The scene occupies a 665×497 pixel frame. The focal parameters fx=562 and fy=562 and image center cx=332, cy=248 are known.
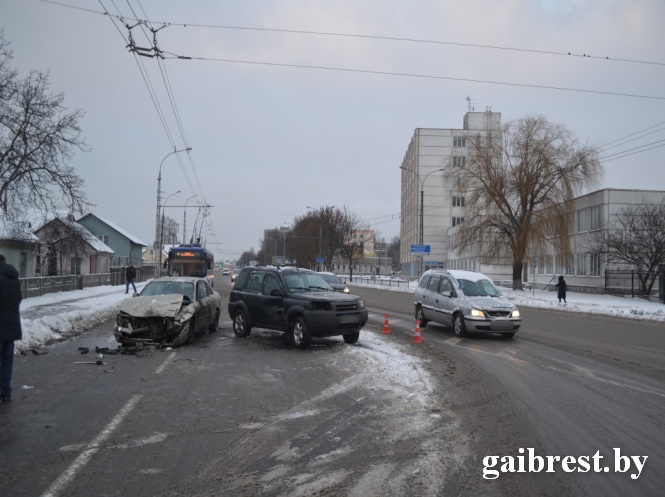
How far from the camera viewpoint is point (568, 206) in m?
40.5

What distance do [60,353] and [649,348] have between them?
44.3 ft

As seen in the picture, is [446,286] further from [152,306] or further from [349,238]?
[349,238]

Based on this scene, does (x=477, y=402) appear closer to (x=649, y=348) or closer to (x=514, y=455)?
(x=514, y=455)

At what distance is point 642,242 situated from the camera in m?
35.2

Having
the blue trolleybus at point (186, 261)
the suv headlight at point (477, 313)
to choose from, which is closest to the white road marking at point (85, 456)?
the suv headlight at point (477, 313)

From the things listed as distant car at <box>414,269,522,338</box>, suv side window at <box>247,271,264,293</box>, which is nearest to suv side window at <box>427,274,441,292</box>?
distant car at <box>414,269,522,338</box>

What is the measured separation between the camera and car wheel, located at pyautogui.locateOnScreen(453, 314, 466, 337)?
15016 mm

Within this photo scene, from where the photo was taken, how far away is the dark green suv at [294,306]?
12.3m

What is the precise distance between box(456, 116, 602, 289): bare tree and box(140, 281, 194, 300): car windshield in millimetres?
32207

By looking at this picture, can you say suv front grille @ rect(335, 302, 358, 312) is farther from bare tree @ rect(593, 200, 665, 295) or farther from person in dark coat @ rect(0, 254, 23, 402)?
bare tree @ rect(593, 200, 665, 295)

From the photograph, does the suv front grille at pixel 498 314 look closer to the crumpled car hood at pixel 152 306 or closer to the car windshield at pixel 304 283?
the car windshield at pixel 304 283

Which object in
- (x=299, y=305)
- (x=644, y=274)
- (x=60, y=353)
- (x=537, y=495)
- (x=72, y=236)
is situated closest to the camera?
(x=537, y=495)

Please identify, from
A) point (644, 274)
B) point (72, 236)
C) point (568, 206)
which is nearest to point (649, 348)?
point (644, 274)

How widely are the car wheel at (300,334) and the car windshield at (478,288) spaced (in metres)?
5.47
